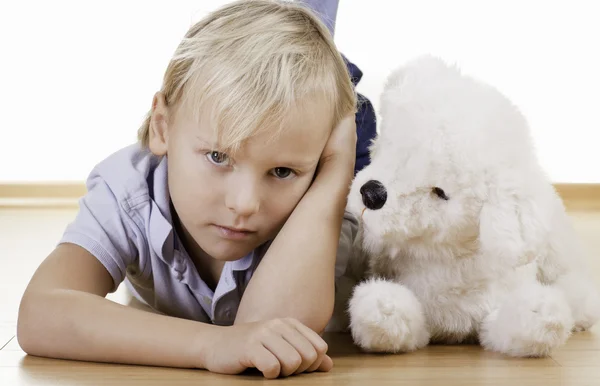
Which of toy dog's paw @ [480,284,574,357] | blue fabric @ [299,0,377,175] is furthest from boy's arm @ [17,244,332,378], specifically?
blue fabric @ [299,0,377,175]

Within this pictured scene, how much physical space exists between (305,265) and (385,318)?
4.8 inches

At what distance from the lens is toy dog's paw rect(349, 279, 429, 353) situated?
0.88 meters

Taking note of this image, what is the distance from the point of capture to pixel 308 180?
998mm

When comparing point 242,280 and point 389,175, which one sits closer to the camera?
point 389,175

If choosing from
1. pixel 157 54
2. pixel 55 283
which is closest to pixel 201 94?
pixel 55 283

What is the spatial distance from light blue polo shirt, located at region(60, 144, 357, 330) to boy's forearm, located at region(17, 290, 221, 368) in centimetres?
13

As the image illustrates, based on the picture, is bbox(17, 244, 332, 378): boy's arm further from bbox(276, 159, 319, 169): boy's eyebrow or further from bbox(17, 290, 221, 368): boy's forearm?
bbox(276, 159, 319, 169): boy's eyebrow

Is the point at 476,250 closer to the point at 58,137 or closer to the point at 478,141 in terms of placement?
the point at 478,141

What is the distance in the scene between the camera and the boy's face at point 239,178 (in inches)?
35.4

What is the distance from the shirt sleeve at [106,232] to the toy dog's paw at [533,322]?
1.54ft

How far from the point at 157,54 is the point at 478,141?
76.5 inches

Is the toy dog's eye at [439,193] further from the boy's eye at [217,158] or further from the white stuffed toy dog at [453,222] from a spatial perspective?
the boy's eye at [217,158]

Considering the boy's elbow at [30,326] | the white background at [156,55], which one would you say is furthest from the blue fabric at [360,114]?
the white background at [156,55]

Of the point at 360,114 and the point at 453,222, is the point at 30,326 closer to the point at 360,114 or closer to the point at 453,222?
the point at 453,222
